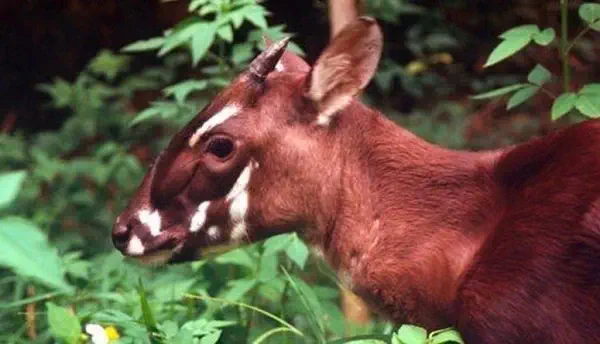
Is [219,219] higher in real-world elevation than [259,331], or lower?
higher

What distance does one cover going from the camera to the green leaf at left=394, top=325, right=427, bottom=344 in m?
3.40

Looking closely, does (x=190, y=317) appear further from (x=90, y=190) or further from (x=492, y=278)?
(x=90, y=190)

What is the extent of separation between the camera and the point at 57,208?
283 inches

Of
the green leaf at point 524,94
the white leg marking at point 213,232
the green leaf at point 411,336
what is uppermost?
the green leaf at point 411,336

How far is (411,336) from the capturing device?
3418 mm

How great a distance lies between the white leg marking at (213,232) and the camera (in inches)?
165

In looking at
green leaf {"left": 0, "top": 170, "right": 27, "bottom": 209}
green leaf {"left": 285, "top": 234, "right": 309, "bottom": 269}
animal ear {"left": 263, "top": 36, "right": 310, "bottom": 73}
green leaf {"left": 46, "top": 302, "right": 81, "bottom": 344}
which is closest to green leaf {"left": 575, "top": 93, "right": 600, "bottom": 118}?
animal ear {"left": 263, "top": 36, "right": 310, "bottom": 73}

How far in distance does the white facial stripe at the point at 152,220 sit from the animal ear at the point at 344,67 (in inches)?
23.4

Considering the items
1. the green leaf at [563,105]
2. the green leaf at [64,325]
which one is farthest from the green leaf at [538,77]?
the green leaf at [64,325]

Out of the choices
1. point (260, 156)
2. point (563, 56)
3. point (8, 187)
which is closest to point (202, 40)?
point (260, 156)

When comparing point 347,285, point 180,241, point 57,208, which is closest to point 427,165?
point 347,285

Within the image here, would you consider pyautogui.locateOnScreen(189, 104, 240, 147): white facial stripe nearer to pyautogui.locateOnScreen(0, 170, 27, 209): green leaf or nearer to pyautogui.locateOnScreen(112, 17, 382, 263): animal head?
pyautogui.locateOnScreen(112, 17, 382, 263): animal head

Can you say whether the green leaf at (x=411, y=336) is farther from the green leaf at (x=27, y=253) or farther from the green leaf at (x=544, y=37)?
the green leaf at (x=544, y=37)

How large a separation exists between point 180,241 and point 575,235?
49.7 inches
